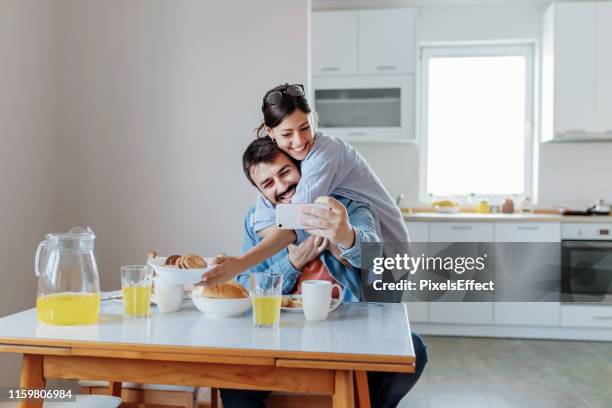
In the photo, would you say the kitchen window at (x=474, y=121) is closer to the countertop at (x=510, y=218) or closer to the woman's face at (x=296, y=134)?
the countertop at (x=510, y=218)

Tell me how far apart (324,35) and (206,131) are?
2.31 metres

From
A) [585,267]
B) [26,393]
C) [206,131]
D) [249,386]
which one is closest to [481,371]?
[585,267]

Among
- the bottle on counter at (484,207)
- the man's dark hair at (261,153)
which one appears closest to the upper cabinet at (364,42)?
the bottle on counter at (484,207)

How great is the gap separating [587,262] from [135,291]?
3535mm

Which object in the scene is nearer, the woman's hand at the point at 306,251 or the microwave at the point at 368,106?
the woman's hand at the point at 306,251

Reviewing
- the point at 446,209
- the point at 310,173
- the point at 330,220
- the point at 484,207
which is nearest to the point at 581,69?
the point at 484,207

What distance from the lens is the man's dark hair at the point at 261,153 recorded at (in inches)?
77.4

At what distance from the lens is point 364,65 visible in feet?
14.1

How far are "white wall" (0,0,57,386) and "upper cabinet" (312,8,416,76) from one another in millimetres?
2454

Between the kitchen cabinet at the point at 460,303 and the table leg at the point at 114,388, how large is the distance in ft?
9.35

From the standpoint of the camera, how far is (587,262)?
3.85 meters

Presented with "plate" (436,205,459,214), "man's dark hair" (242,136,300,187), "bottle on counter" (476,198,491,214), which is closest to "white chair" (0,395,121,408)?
"man's dark hair" (242,136,300,187)

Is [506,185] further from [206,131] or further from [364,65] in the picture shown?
[206,131]

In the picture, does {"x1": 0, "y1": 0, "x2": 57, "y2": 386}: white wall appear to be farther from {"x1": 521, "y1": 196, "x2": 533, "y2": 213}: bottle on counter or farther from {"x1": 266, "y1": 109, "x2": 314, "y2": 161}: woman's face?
{"x1": 521, "y1": 196, "x2": 533, "y2": 213}: bottle on counter
